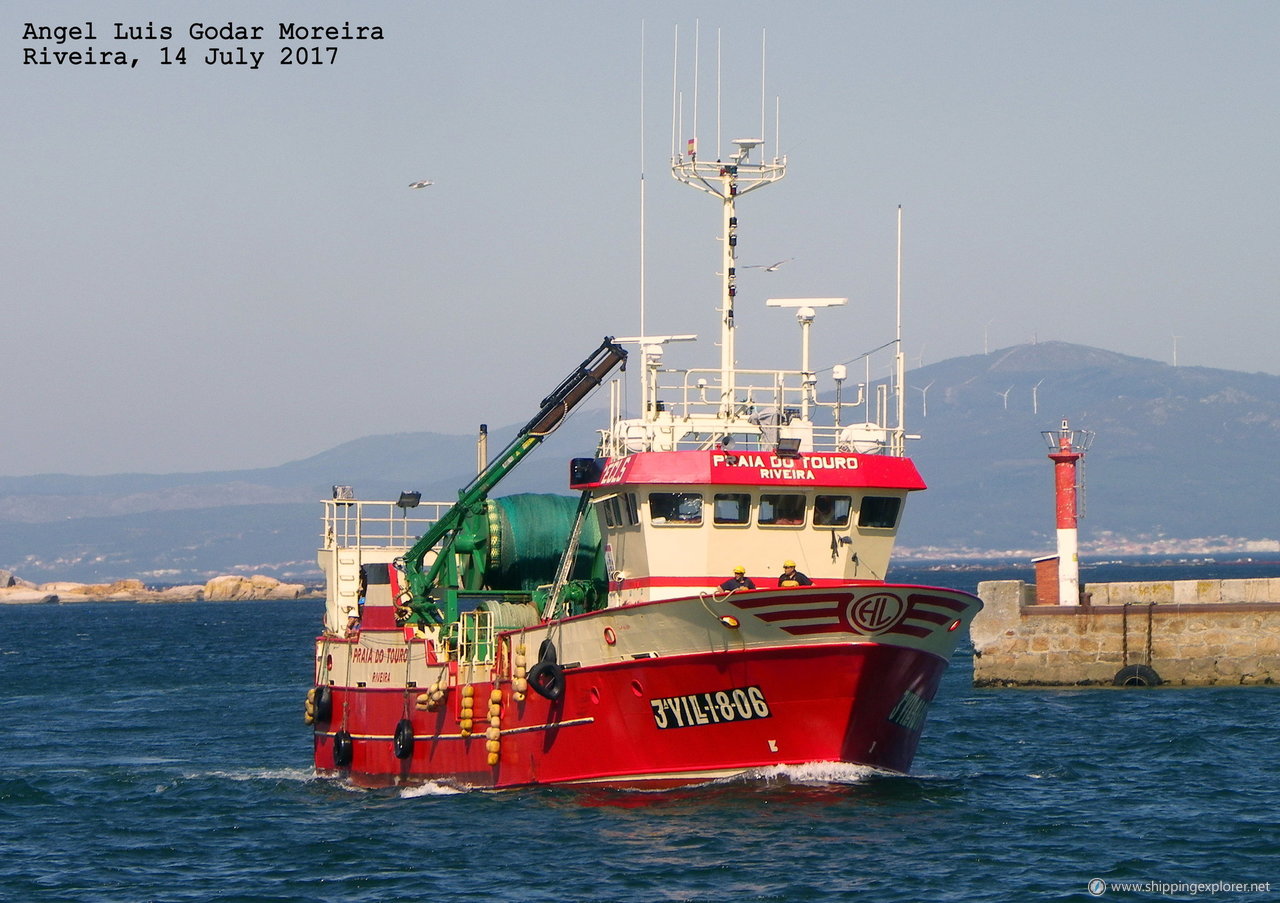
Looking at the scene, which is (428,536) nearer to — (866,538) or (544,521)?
(544,521)

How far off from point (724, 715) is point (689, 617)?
1613 millimetres

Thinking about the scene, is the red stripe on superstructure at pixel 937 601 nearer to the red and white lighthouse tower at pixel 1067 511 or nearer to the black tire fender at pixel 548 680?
the black tire fender at pixel 548 680

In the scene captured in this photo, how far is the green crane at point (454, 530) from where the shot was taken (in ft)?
113

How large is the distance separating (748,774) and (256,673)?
46.3 meters

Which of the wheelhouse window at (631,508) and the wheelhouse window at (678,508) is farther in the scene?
the wheelhouse window at (631,508)

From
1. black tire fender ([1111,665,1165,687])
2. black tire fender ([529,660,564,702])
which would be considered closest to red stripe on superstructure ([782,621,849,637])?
black tire fender ([529,660,564,702])

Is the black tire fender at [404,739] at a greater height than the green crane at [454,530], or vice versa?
the green crane at [454,530]

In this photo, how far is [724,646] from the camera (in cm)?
2578

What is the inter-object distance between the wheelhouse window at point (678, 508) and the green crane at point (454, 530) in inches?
249

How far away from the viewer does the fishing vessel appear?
84.9 feet

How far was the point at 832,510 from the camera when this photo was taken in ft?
93.6

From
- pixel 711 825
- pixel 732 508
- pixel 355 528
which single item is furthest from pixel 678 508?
pixel 355 528

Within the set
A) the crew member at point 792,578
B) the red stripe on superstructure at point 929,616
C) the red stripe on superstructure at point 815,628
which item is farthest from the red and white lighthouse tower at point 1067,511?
the red stripe on superstructure at point 815,628

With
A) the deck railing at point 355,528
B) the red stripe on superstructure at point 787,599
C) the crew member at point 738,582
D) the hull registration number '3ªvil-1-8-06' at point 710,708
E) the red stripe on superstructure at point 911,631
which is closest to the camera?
the red stripe on superstructure at point 787,599
